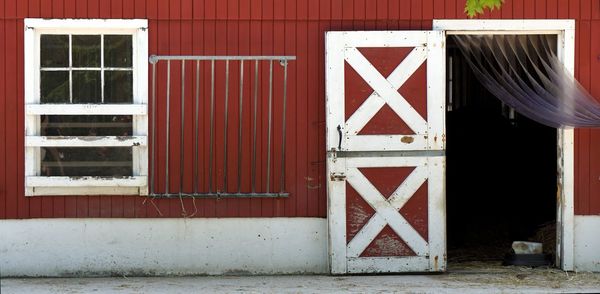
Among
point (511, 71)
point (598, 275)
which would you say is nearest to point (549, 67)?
point (511, 71)

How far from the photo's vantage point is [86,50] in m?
8.95

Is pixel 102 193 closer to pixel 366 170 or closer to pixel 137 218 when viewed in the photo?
pixel 137 218

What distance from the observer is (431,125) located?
29.6 ft

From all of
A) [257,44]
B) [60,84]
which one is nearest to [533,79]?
[257,44]

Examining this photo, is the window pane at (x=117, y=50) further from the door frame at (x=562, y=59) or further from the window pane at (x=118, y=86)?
the door frame at (x=562, y=59)

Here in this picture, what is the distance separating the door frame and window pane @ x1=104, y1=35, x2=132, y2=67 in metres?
2.65

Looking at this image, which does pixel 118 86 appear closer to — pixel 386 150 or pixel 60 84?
pixel 60 84

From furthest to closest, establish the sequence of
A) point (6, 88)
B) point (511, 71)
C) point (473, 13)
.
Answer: point (511, 71) → point (6, 88) → point (473, 13)

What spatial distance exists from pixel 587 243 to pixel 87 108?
4.52 m

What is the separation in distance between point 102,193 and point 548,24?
162 inches

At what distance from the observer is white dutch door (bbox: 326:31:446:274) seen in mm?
8922

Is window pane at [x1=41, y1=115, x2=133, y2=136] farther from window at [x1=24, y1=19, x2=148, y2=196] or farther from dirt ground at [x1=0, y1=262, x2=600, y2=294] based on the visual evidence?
dirt ground at [x1=0, y1=262, x2=600, y2=294]

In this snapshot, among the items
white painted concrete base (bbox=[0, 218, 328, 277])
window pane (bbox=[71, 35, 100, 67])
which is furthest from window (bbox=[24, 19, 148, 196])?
white painted concrete base (bbox=[0, 218, 328, 277])

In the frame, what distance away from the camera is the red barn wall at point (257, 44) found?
8883 mm
